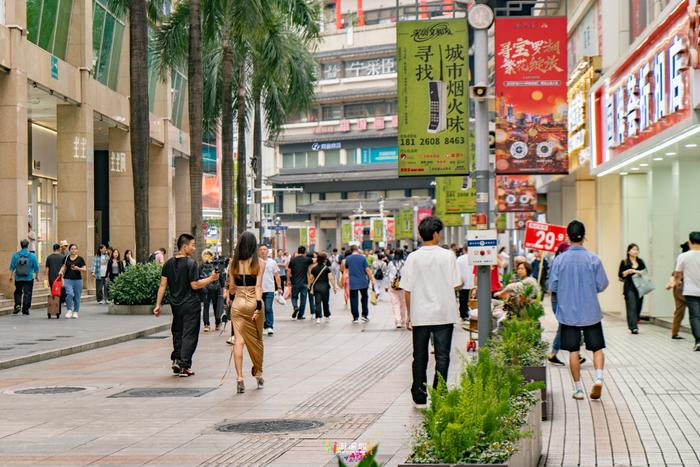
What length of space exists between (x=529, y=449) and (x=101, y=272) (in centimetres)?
3004

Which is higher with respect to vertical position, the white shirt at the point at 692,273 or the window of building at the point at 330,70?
the window of building at the point at 330,70

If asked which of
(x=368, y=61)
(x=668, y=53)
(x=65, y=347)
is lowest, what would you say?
(x=65, y=347)

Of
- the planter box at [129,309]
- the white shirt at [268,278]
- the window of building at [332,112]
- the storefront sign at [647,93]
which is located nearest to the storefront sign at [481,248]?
the storefront sign at [647,93]

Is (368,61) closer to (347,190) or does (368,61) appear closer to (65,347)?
(347,190)

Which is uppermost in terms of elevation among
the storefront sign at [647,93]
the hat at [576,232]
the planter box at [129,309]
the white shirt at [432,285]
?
the storefront sign at [647,93]

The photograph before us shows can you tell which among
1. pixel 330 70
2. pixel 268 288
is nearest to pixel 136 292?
pixel 268 288

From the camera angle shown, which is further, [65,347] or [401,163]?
[65,347]

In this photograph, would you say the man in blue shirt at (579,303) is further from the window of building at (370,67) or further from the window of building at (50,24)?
the window of building at (370,67)

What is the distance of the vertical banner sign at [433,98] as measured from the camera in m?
14.7

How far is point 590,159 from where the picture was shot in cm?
2848

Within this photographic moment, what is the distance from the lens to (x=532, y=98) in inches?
705

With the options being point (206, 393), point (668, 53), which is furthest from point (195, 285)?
point (668, 53)

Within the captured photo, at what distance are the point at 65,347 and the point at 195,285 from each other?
4808 mm

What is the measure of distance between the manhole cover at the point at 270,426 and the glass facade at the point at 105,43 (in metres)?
30.4
